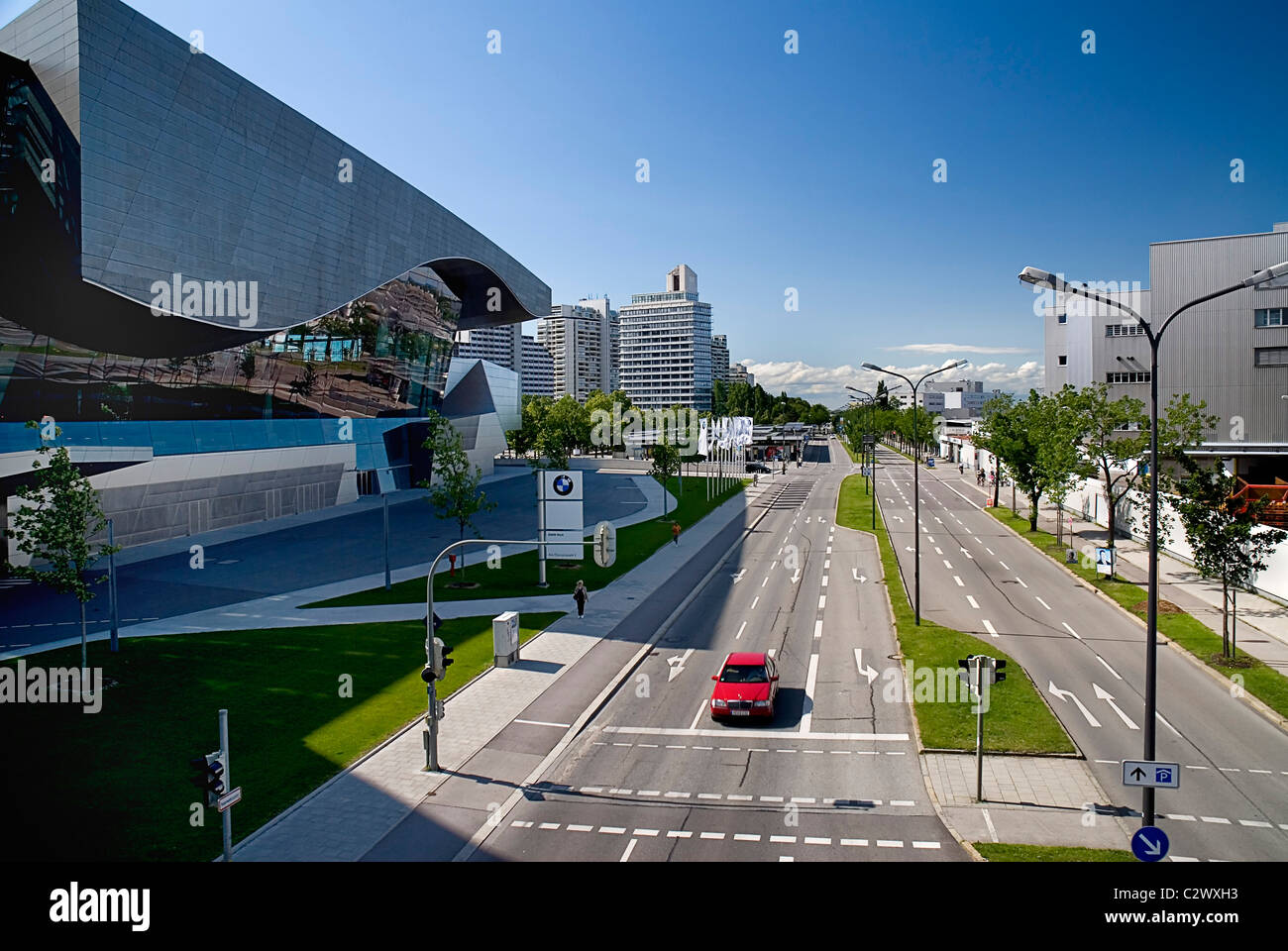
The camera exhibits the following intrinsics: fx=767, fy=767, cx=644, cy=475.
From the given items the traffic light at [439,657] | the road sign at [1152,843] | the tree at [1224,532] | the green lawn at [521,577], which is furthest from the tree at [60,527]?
the tree at [1224,532]

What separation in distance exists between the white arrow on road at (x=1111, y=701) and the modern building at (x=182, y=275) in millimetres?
41017

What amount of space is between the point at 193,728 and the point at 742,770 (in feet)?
41.1

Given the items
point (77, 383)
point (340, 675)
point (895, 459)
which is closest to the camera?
point (340, 675)

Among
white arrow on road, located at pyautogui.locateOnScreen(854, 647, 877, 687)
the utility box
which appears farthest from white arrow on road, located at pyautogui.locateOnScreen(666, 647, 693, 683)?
white arrow on road, located at pyautogui.locateOnScreen(854, 647, 877, 687)

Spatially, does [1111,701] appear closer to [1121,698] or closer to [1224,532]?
[1121,698]

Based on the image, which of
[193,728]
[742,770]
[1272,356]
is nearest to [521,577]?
[193,728]

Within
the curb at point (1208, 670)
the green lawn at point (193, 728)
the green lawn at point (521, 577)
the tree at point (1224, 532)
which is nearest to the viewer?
the green lawn at point (193, 728)

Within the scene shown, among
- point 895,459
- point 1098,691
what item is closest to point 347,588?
point 1098,691

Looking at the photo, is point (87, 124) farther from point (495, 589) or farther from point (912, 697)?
point (912, 697)

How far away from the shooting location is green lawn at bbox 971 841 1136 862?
40.0ft

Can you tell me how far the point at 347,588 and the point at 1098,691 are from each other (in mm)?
27846

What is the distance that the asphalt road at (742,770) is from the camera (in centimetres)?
1315

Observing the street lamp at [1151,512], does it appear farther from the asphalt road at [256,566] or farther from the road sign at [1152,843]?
the asphalt road at [256,566]

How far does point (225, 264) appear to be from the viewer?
40938mm
